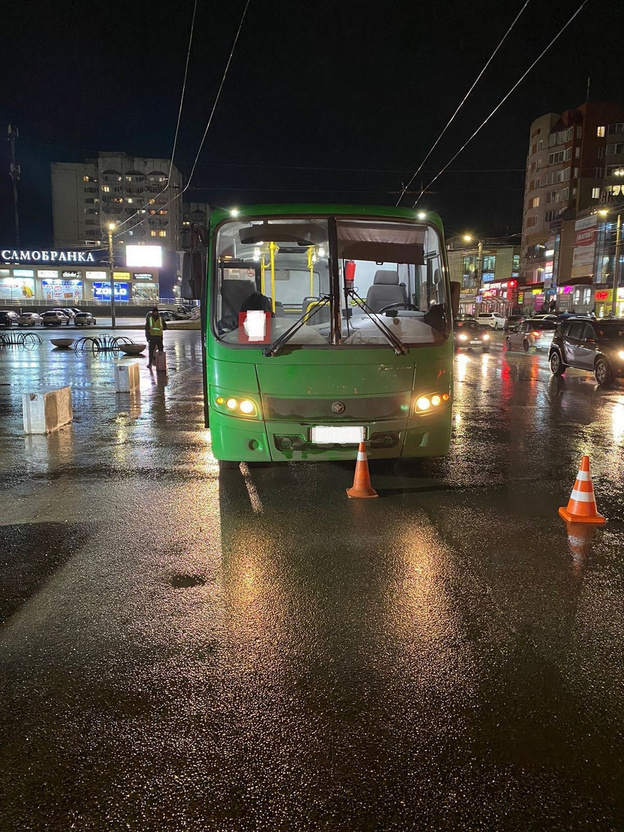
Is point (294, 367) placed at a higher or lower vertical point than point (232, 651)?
higher

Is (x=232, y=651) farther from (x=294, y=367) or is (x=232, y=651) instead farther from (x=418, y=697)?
(x=294, y=367)

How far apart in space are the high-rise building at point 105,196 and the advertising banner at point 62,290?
206 ft

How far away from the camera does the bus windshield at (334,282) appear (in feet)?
20.4

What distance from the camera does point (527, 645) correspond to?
3.52 m

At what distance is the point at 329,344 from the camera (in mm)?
6090

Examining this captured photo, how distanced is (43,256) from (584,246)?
65006 millimetres

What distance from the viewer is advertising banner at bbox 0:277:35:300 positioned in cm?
7888

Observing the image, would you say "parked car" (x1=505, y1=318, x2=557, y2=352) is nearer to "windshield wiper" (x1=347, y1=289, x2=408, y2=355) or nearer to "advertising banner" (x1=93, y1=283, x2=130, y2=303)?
"windshield wiper" (x1=347, y1=289, x2=408, y2=355)

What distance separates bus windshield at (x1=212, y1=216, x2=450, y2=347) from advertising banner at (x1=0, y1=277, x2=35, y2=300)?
81952 millimetres

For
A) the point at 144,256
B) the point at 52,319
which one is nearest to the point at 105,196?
the point at 144,256

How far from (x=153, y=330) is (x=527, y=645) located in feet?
56.7

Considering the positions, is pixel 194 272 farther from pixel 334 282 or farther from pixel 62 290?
pixel 62 290

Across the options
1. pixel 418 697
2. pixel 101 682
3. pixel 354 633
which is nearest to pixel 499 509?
pixel 354 633

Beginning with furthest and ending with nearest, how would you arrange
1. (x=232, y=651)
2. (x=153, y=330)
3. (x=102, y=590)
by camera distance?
(x=153, y=330)
(x=102, y=590)
(x=232, y=651)
